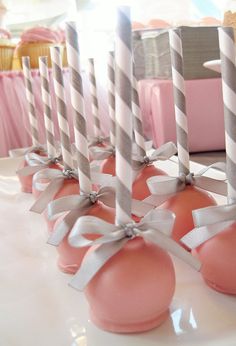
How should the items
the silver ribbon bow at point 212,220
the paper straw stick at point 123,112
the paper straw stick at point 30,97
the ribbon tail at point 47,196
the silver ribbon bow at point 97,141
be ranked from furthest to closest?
the silver ribbon bow at point 97,141
the paper straw stick at point 30,97
the ribbon tail at point 47,196
the silver ribbon bow at point 212,220
the paper straw stick at point 123,112

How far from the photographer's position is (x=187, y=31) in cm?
197

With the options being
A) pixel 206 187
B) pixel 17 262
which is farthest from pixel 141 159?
pixel 17 262

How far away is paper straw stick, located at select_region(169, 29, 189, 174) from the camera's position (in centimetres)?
75

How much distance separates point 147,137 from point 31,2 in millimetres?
1069

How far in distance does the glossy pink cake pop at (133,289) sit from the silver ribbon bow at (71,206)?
15cm

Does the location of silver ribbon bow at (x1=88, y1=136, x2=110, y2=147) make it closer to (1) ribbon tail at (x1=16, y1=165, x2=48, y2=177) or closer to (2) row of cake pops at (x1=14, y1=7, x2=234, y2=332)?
(1) ribbon tail at (x1=16, y1=165, x2=48, y2=177)

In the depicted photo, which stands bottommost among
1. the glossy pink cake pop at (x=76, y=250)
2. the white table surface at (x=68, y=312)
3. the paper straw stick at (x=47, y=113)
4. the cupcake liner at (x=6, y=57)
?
the white table surface at (x=68, y=312)

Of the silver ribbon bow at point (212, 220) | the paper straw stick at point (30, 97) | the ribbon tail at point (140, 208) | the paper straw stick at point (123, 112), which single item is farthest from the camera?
the paper straw stick at point (30, 97)

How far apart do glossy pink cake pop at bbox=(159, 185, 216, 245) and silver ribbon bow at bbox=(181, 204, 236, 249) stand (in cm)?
10

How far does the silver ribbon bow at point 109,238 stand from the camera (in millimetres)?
538

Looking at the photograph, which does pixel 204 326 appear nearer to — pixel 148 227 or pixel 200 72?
pixel 148 227

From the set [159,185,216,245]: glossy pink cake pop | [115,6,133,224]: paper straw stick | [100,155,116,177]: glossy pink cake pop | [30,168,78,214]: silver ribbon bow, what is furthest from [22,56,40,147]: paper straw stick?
[115,6,133,224]: paper straw stick

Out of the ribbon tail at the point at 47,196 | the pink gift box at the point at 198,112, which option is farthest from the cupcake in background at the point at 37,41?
the ribbon tail at the point at 47,196

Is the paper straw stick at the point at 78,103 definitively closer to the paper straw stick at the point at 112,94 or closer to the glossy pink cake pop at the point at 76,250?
the glossy pink cake pop at the point at 76,250
